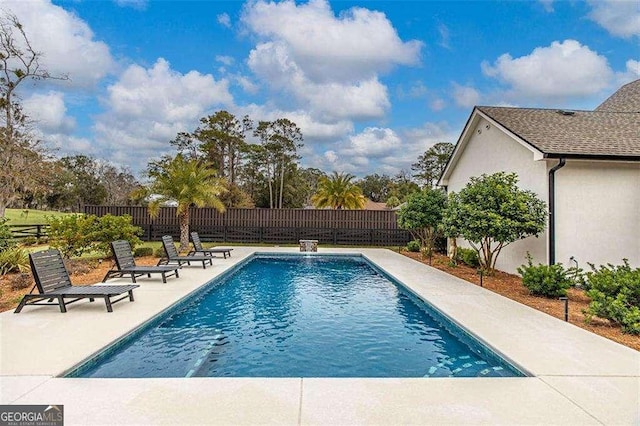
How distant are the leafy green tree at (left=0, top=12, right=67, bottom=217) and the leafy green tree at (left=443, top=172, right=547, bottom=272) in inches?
743

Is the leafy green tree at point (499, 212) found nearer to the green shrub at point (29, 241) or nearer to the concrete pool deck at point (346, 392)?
the concrete pool deck at point (346, 392)

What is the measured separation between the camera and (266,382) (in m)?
3.81

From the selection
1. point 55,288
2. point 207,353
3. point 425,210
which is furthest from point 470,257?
point 55,288

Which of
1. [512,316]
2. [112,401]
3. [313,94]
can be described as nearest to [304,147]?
[313,94]

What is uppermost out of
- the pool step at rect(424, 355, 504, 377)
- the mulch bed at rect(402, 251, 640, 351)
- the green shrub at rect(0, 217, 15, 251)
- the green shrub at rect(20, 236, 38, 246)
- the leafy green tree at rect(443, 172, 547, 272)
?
the leafy green tree at rect(443, 172, 547, 272)

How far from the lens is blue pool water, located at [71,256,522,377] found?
4605 mm

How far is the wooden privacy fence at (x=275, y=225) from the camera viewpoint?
22.2 m

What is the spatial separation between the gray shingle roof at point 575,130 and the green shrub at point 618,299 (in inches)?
148

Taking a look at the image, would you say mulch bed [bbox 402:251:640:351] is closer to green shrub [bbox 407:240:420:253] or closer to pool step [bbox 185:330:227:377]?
green shrub [bbox 407:240:420:253]

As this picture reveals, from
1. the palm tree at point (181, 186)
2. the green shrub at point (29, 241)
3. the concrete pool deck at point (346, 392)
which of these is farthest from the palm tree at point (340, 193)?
the concrete pool deck at point (346, 392)

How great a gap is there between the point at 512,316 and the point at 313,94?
1704 cm

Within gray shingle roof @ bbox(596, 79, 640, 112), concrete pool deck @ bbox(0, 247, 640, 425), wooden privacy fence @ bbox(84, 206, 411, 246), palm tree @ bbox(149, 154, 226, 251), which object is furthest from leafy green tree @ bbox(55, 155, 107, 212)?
gray shingle roof @ bbox(596, 79, 640, 112)

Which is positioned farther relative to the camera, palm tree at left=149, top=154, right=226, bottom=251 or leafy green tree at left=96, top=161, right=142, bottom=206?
leafy green tree at left=96, top=161, right=142, bottom=206

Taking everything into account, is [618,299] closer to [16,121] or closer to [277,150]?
[16,121]
